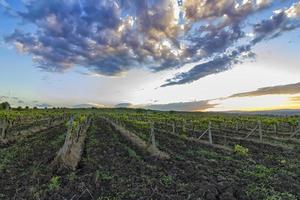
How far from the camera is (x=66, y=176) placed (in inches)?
491

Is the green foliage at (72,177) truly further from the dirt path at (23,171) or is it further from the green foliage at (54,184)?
the dirt path at (23,171)

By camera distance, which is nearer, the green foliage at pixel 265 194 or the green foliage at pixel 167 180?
the green foliage at pixel 265 194

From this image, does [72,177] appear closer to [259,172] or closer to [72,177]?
[72,177]

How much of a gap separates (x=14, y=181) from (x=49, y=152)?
5.83 metres

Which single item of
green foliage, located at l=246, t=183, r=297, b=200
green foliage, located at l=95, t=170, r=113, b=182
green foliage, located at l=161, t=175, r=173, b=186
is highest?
green foliage, located at l=95, t=170, r=113, b=182

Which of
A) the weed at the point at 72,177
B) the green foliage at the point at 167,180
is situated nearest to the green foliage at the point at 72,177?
the weed at the point at 72,177

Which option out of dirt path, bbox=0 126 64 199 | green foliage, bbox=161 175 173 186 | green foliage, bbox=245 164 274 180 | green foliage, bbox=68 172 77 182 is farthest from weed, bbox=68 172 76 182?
green foliage, bbox=245 164 274 180

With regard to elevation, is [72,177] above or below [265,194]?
above

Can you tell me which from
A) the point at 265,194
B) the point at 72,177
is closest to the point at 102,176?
the point at 72,177

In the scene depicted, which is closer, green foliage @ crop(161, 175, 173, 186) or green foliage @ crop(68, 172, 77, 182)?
green foliage @ crop(161, 175, 173, 186)

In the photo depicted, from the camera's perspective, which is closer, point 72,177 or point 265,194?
point 265,194

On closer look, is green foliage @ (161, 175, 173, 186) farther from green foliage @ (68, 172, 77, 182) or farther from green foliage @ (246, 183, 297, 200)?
green foliage @ (68, 172, 77, 182)

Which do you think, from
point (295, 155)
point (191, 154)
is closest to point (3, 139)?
point (191, 154)

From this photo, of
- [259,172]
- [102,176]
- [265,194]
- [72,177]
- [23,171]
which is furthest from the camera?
[259,172]
